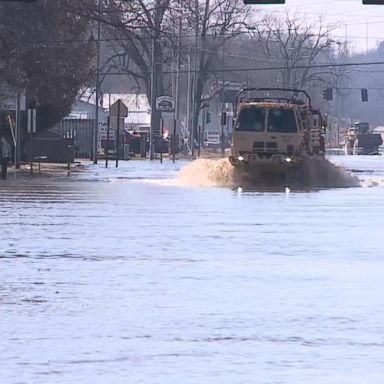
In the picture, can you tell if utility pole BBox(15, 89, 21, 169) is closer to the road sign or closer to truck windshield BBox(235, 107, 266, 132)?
the road sign

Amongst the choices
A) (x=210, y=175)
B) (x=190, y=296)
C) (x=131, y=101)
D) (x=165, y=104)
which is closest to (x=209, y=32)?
(x=165, y=104)

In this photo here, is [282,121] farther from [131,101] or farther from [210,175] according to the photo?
[131,101]

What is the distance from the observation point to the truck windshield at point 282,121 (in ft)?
145

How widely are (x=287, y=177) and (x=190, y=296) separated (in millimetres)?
29757

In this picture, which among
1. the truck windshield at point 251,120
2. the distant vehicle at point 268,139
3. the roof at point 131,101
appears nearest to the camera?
the distant vehicle at point 268,139

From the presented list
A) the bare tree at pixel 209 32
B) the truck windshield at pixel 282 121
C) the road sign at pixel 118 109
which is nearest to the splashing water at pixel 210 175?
the truck windshield at pixel 282 121

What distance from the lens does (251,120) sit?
44281 millimetres

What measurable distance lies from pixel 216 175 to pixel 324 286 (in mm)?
28427

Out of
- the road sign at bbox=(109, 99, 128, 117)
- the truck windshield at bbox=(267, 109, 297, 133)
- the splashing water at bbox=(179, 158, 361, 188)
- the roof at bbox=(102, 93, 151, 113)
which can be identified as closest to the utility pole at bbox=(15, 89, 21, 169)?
the road sign at bbox=(109, 99, 128, 117)

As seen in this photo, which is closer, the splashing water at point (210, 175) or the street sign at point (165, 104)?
the splashing water at point (210, 175)

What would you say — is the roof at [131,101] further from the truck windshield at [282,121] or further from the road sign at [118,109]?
the truck windshield at [282,121]

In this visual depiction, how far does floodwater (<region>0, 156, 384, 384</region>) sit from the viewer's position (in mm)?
10992

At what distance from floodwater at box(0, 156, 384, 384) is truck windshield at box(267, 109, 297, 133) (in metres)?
14.3

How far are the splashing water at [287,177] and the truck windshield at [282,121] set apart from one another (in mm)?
1189
